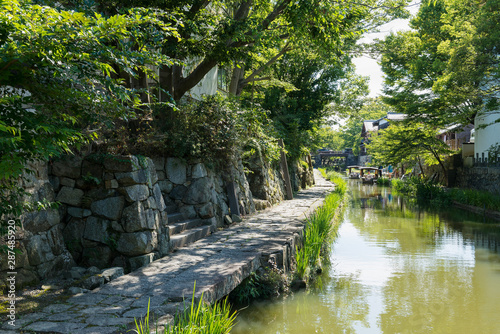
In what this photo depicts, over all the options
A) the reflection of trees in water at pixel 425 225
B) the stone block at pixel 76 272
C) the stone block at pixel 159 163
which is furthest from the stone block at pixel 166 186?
the reflection of trees in water at pixel 425 225

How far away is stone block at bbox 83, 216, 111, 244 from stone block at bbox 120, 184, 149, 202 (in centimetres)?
46

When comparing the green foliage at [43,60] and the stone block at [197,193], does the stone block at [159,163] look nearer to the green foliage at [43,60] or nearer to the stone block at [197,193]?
the stone block at [197,193]

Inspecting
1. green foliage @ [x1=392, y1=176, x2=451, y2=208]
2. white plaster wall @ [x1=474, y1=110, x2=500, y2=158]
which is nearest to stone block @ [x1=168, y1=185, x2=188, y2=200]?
green foliage @ [x1=392, y1=176, x2=451, y2=208]

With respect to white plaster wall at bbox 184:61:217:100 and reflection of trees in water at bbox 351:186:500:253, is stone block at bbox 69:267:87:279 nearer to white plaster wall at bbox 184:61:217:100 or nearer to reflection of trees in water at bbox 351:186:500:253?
reflection of trees in water at bbox 351:186:500:253

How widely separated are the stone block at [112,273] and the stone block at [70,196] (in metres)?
1.23

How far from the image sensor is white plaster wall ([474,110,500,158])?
21016 mm

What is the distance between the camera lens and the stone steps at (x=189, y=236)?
22.2 ft

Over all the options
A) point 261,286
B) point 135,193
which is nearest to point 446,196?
point 261,286

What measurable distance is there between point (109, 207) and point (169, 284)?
177cm

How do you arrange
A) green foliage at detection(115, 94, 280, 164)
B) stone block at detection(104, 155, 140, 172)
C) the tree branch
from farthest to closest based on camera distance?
the tree branch < green foliage at detection(115, 94, 280, 164) < stone block at detection(104, 155, 140, 172)

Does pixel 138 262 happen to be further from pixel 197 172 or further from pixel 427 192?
pixel 427 192

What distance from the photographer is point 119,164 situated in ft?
19.9

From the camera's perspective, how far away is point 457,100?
17.5 meters

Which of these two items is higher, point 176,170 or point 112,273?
point 176,170
